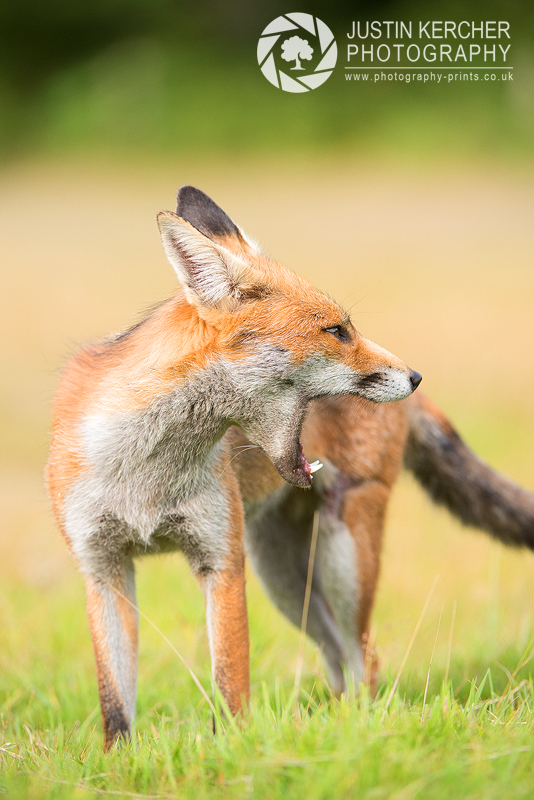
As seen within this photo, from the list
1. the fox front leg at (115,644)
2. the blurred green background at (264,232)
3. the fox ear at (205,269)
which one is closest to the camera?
the fox ear at (205,269)

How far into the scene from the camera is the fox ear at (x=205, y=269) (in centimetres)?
338

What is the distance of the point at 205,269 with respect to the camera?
3.47 m

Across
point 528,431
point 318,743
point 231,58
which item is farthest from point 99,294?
point 231,58

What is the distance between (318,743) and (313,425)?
212 centimetres

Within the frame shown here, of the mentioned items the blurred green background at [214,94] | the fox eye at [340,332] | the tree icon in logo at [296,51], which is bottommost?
the fox eye at [340,332]

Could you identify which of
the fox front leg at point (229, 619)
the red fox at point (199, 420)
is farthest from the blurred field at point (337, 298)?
the red fox at point (199, 420)

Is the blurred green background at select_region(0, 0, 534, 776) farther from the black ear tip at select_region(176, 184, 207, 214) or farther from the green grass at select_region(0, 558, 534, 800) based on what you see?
the black ear tip at select_region(176, 184, 207, 214)

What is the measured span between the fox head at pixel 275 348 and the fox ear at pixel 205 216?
0.23 meters

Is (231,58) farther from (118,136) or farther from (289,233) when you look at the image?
Result: (289,233)

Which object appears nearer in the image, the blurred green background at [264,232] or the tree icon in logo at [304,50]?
the blurred green background at [264,232]

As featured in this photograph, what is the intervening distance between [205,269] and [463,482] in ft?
8.00

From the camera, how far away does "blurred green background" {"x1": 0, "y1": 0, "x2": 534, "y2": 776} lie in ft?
19.6

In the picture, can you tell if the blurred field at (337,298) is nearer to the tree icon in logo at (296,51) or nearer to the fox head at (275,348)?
the fox head at (275,348)

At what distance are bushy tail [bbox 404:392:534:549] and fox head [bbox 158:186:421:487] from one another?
1.51 meters
